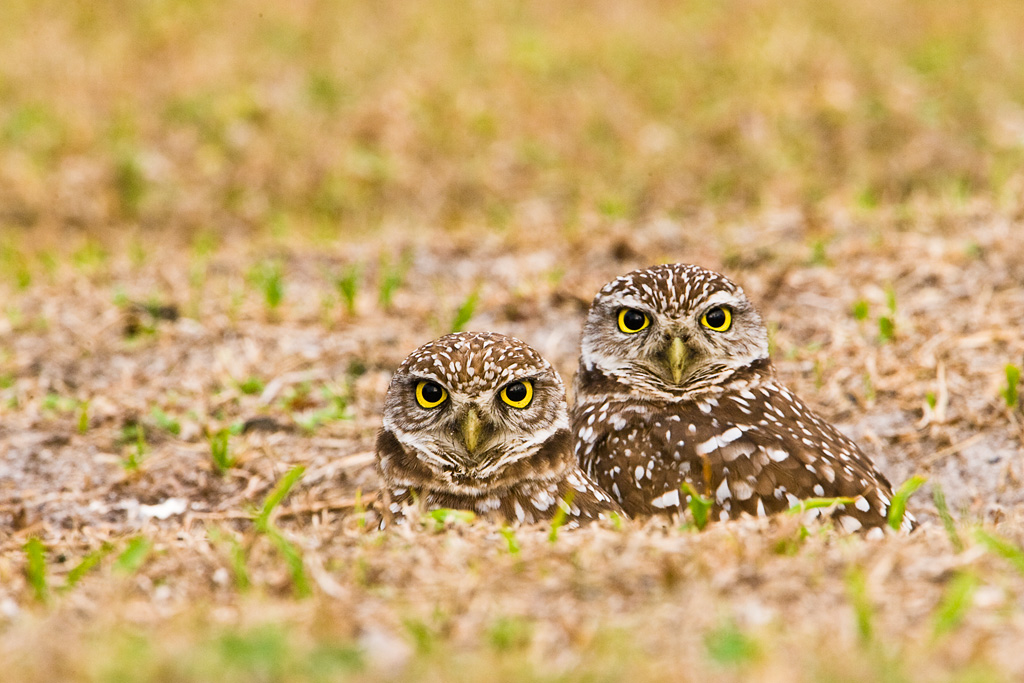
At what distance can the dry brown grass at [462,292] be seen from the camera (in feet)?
8.37

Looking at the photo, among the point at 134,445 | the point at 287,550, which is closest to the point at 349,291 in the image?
the point at 134,445

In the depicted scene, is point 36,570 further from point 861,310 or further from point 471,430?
point 861,310

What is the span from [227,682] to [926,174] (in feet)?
27.6

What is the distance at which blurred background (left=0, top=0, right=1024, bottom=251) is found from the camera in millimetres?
9562

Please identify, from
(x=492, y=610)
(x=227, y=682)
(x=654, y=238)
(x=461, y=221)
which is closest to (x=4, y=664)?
(x=227, y=682)

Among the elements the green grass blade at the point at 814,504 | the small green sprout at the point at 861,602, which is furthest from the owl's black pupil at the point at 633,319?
the small green sprout at the point at 861,602

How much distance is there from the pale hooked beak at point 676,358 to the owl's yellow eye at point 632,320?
15 centimetres

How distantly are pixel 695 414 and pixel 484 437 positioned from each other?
847 mm

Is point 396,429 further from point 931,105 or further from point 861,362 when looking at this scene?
point 931,105

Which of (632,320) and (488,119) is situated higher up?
(488,119)


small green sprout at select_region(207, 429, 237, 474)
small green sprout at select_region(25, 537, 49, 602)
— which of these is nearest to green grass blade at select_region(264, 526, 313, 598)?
small green sprout at select_region(25, 537, 49, 602)

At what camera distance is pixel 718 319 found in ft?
14.0

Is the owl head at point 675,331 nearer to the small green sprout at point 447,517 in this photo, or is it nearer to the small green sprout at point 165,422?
the small green sprout at point 447,517

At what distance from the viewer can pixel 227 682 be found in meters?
2.22
